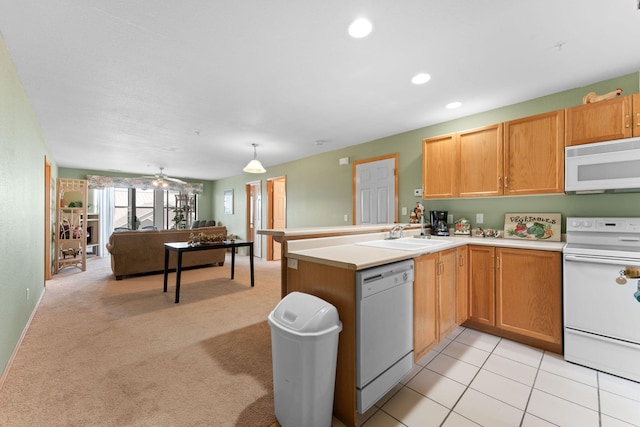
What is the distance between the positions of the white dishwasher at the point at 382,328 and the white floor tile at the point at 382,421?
12cm

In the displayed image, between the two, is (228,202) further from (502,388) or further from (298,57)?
(502,388)

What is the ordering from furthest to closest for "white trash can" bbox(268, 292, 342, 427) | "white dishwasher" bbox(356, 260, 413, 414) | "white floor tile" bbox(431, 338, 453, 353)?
1. "white floor tile" bbox(431, 338, 453, 353)
2. "white dishwasher" bbox(356, 260, 413, 414)
3. "white trash can" bbox(268, 292, 342, 427)

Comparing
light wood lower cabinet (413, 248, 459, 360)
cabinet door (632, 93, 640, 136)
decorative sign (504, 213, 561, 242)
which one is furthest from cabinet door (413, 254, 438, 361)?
cabinet door (632, 93, 640, 136)

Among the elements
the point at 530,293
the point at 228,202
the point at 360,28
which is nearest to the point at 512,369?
the point at 530,293

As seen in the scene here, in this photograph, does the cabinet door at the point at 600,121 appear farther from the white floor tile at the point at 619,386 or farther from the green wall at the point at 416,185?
the white floor tile at the point at 619,386

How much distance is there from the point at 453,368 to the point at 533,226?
66.4 inches

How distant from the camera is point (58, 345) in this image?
2.31m

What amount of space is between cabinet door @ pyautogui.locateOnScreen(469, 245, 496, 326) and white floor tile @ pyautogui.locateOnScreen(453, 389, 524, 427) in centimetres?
97

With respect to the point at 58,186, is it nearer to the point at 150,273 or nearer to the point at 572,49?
the point at 150,273

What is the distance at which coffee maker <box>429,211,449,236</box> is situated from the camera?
3.19 meters

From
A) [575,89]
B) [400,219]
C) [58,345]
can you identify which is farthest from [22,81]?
[575,89]

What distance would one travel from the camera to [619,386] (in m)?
1.81

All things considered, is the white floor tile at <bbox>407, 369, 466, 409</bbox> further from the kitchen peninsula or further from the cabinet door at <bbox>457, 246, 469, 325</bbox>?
the cabinet door at <bbox>457, 246, 469, 325</bbox>

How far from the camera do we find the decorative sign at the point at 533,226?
256 cm
